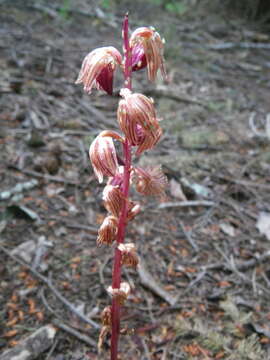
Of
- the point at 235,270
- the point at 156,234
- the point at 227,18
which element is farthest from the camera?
the point at 227,18

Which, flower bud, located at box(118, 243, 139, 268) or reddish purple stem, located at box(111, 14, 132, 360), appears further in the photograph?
flower bud, located at box(118, 243, 139, 268)

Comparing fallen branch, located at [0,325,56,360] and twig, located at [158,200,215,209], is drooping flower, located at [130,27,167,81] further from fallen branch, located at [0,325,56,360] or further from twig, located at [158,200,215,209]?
twig, located at [158,200,215,209]

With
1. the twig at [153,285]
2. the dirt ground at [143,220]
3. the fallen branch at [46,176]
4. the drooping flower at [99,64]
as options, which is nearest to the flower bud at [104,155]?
the drooping flower at [99,64]

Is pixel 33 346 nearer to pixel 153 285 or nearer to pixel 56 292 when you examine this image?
pixel 56 292

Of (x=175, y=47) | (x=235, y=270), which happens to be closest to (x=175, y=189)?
(x=235, y=270)

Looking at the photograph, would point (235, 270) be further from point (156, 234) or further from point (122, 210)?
point (122, 210)

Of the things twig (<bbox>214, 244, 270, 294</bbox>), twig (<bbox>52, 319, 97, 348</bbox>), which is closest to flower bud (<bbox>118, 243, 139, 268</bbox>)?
twig (<bbox>52, 319, 97, 348</bbox>)

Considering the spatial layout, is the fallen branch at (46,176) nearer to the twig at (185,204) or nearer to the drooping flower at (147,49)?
the twig at (185,204)
